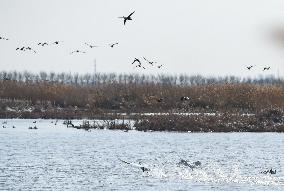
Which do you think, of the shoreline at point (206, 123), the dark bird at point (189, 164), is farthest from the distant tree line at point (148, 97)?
the dark bird at point (189, 164)

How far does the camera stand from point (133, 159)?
3306 cm

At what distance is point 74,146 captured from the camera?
38.8 m

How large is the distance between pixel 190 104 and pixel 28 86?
16464mm

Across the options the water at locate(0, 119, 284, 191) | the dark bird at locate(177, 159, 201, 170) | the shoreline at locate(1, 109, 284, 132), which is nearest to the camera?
the water at locate(0, 119, 284, 191)

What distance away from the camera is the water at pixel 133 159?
24969 mm

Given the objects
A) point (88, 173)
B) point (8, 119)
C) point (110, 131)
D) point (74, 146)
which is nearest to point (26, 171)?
point (88, 173)

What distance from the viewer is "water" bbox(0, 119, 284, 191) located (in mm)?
24969

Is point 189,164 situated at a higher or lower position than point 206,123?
lower

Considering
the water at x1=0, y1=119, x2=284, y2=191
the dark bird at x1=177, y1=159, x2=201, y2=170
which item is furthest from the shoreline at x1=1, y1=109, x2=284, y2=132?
the dark bird at x1=177, y1=159, x2=201, y2=170

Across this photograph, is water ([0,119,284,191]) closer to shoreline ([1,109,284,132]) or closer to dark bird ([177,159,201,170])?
dark bird ([177,159,201,170])

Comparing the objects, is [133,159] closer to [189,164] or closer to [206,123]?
[189,164]

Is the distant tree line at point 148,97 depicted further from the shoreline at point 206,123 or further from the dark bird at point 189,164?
the dark bird at point 189,164

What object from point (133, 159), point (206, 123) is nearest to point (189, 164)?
point (133, 159)

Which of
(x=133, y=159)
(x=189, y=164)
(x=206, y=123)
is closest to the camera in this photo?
(x=189, y=164)
